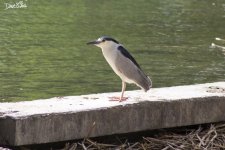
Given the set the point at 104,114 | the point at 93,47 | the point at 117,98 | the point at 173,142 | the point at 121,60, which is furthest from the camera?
the point at 93,47

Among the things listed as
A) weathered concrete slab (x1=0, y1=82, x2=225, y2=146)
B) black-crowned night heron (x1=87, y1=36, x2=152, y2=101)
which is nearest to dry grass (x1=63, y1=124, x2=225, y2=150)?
weathered concrete slab (x1=0, y1=82, x2=225, y2=146)

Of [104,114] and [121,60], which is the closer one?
[104,114]

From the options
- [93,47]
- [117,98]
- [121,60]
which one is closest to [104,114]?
[117,98]

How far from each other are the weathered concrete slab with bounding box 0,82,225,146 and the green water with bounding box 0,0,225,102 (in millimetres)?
6473

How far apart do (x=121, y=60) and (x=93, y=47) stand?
12.8m

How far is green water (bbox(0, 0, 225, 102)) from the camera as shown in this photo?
14805 mm

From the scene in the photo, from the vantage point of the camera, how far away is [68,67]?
16578 mm

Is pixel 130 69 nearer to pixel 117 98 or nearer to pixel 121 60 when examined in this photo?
pixel 121 60

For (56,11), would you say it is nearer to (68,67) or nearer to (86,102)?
(68,67)

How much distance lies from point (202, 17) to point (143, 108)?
78.4ft

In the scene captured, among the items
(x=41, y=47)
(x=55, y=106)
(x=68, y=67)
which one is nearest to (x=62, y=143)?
(x=55, y=106)

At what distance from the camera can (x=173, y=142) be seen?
6258 millimetres

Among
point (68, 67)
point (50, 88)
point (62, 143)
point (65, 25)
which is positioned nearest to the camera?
point (62, 143)

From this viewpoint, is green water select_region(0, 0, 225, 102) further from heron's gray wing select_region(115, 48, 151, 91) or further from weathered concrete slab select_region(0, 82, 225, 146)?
weathered concrete slab select_region(0, 82, 225, 146)
